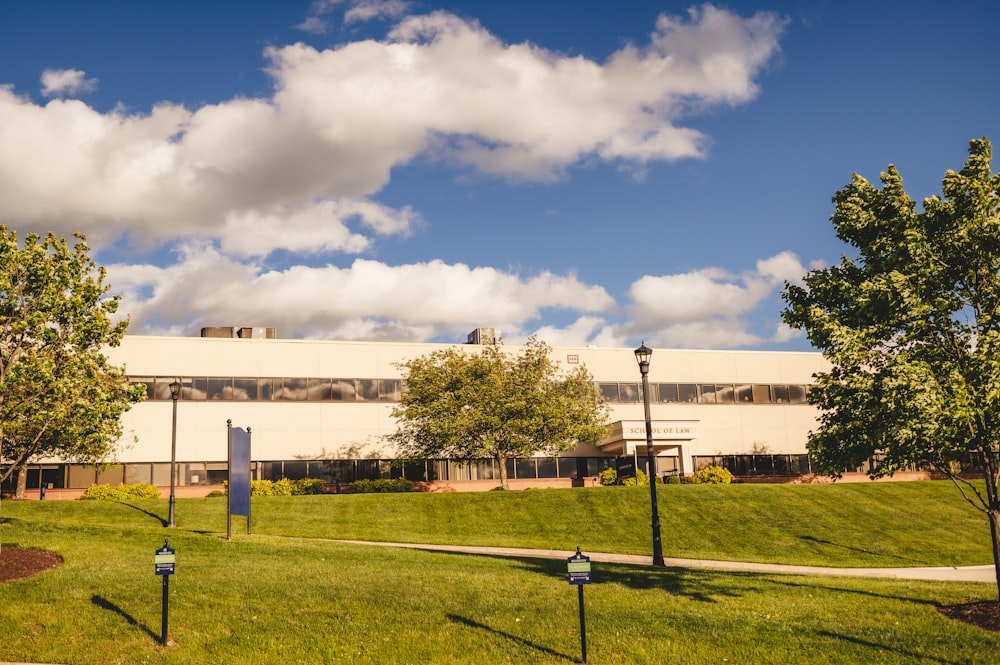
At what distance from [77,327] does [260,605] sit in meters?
9.78

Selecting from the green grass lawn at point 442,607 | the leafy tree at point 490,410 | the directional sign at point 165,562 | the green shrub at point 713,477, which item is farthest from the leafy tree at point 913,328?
the green shrub at point 713,477

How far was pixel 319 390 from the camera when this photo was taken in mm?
50656

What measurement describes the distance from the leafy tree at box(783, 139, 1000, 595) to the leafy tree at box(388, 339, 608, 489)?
1142 inches

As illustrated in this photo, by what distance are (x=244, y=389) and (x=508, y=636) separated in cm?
3920

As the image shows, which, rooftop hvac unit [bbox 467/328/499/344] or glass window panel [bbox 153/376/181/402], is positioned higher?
rooftop hvac unit [bbox 467/328/499/344]

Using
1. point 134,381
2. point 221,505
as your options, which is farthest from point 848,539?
point 134,381

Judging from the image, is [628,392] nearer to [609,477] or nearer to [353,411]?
[609,477]

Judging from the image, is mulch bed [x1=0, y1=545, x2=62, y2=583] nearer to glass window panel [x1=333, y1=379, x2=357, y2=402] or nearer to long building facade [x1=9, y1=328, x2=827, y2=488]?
long building facade [x1=9, y1=328, x2=827, y2=488]

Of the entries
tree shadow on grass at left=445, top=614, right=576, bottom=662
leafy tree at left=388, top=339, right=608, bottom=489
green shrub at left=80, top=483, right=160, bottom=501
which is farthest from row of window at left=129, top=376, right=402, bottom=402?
tree shadow on grass at left=445, top=614, right=576, bottom=662

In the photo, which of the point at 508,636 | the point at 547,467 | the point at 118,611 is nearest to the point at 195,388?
the point at 547,467

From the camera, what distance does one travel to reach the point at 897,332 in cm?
1561

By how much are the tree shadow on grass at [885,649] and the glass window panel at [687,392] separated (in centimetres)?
4537

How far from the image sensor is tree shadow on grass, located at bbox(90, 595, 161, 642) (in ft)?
44.2

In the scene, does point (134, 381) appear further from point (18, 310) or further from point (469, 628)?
point (469, 628)
